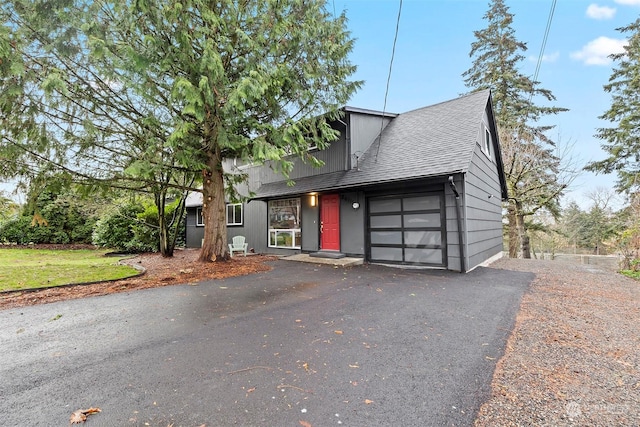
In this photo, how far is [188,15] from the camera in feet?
18.3

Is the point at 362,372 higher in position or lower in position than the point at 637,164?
lower

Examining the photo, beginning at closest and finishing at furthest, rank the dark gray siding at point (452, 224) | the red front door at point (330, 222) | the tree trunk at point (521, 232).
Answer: the dark gray siding at point (452, 224), the red front door at point (330, 222), the tree trunk at point (521, 232)

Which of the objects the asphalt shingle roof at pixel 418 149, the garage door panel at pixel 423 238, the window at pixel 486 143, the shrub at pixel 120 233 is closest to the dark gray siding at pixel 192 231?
the shrub at pixel 120 233

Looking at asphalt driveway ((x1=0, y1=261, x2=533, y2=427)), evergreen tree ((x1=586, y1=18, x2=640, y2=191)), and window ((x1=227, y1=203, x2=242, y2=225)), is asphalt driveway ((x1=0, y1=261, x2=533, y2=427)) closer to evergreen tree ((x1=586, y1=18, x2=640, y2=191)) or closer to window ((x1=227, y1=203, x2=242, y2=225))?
window ((x1=227, y1=203, x2=242, y2=225))

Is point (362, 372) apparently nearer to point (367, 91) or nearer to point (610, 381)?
point (610, 381)

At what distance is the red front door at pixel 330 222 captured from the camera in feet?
31.9

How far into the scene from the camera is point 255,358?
8.71 ft

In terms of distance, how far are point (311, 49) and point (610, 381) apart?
25.9ft

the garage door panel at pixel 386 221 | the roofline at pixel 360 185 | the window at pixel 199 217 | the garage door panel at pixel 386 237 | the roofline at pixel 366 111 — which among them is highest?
the roofline at pixel 366 111

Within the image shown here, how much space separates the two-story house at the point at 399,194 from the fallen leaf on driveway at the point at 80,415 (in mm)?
6996

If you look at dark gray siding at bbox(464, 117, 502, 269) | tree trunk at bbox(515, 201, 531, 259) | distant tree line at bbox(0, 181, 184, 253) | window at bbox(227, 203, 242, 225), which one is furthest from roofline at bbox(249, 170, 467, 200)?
tree trunk at bbox(515, 201, 531, 259)

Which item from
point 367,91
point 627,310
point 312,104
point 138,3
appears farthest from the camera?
point 367,91

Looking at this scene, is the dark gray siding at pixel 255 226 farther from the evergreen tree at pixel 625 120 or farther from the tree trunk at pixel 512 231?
the evergreen tree at pixel 625 120

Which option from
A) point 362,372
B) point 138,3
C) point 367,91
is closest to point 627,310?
point 362,372
